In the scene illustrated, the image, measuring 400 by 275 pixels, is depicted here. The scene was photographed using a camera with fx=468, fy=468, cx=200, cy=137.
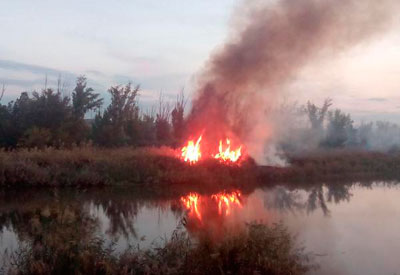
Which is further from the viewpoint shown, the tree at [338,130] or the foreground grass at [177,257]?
the tree at [338,130]

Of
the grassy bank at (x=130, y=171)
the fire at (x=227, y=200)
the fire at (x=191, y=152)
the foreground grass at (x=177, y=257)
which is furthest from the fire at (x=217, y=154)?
the foreground grass at (x=177, y=257)

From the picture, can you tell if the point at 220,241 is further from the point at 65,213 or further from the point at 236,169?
the point at 236,169

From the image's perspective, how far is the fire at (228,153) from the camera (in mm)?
23025

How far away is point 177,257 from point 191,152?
1575 cm

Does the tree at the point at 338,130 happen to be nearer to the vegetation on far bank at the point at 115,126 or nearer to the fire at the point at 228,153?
the vegetation on far bank at the point at 115,126

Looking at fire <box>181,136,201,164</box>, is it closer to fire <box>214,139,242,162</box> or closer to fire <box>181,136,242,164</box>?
fire <box>181,136,242,164</box>

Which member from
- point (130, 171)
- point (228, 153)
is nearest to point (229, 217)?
point (130, 171)

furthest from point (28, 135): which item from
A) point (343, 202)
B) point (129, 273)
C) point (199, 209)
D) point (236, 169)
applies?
point (129, 273)

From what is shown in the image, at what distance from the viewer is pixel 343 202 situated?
670 inches

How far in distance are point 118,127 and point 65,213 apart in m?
22.2

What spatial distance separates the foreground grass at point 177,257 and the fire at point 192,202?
211 inches

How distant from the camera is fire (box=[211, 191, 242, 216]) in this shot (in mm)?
14526

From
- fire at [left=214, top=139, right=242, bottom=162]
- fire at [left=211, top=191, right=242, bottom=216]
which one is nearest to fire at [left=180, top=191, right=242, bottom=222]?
fire at [left=211, top=191, right=242, bottom=216]

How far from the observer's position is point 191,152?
74.5ft
